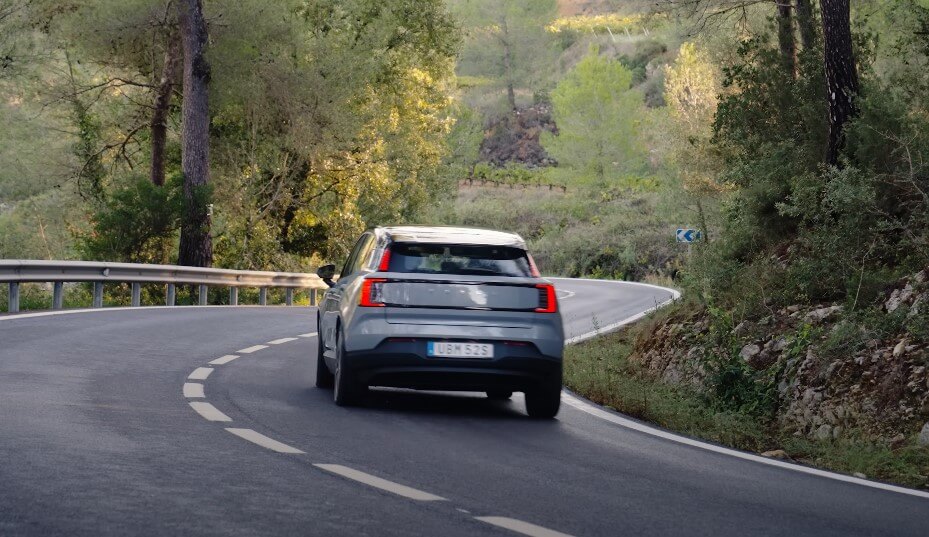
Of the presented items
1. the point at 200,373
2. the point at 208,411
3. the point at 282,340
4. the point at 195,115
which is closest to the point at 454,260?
the point at 208,411

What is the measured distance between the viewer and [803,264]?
52.4 feet

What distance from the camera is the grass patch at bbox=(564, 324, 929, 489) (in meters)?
10.4

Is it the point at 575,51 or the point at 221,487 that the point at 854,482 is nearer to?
the point at 221,487

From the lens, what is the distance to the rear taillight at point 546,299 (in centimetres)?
1255

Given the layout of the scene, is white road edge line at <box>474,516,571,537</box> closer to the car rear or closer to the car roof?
the car rear

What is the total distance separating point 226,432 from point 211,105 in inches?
1162

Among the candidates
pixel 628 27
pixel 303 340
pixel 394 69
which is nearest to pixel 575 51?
pixel 628 27

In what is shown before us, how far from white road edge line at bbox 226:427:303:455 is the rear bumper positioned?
2.10 metres

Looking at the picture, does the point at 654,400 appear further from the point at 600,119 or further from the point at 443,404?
the point at 600,119

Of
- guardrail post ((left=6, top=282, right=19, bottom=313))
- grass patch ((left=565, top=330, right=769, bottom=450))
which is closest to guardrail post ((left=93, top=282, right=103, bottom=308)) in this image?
guardrail post ((left=6, top=282, right=19, bottom=313))

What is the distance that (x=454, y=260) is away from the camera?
1262 cm

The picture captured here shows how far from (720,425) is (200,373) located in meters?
5.33

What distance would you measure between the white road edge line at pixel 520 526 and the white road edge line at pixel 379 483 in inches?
23.2

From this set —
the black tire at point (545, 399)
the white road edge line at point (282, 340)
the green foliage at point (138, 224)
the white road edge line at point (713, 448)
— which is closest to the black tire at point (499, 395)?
the white road edge line at point (713, 448)
